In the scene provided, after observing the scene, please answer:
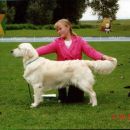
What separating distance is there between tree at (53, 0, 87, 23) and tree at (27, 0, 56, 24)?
11.0 ft

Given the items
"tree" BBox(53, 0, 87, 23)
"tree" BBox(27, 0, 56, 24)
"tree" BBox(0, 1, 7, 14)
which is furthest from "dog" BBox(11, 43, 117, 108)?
"tree" BBox(53, 0, 87, 23)

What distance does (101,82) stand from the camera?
14.3 metres

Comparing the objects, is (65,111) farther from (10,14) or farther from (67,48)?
(10,14)

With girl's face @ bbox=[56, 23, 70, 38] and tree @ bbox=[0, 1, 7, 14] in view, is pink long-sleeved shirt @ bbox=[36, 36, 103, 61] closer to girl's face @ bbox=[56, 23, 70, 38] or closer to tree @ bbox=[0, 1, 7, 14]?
girl's face @ bbox=[56, 23, 70, 38]

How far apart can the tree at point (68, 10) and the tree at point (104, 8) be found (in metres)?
3.66

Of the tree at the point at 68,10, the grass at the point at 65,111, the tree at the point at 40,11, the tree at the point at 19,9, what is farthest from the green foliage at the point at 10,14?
the grass at the point at 65,111

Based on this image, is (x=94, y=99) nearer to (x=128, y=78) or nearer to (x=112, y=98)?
(x=112, y=98)

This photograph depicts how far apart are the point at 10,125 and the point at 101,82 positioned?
594 centimetres

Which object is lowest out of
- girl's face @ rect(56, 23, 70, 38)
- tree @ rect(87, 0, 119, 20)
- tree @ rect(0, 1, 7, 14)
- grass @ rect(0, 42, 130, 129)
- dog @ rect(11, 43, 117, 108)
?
tree @ rect(87, 0, 119, 20)

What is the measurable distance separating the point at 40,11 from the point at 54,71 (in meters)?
57.8

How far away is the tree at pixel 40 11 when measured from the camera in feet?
222

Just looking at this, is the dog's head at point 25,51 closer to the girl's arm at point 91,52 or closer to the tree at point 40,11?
the girl's arm at point 91,52

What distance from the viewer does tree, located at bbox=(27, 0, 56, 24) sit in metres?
67.6

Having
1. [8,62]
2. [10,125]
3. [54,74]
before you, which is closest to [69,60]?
[54,74]
